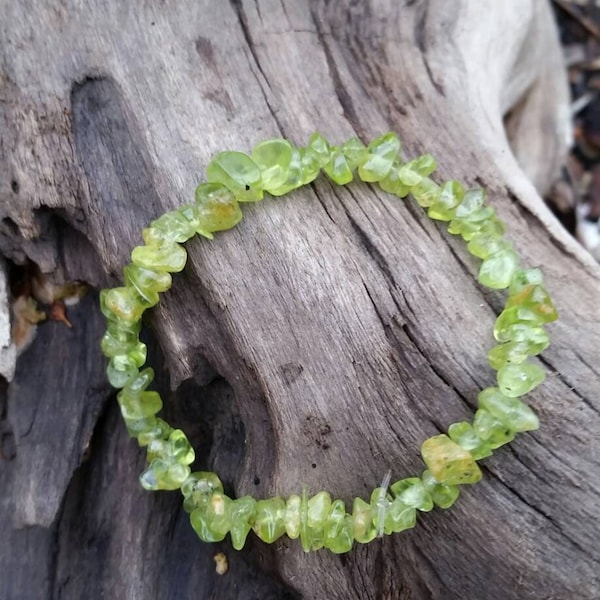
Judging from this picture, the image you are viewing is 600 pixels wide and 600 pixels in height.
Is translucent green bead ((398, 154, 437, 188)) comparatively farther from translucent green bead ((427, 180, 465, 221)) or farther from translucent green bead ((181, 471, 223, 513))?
translucent green bead ((181, 471, 223, 513))

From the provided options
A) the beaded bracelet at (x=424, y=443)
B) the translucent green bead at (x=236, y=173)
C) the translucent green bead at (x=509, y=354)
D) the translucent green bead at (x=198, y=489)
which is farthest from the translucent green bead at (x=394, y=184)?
the translucent green bead at (x=198, y=489)

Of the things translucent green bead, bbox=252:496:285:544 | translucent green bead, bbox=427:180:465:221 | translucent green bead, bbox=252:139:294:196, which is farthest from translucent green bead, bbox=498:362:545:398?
translucent green bead, bbox=252:139:294:196

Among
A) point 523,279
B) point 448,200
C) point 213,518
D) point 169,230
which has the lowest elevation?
point 213,518

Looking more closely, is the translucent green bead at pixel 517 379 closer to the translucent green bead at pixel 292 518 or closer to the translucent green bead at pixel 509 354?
the translucent green bead at pixel 509 354

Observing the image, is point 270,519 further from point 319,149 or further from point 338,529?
point 319,149

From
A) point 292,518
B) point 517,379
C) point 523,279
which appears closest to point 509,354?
point 517,379

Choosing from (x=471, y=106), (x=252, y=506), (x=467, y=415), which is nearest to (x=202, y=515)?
(x=252, y=506)

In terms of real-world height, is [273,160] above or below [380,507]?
above
